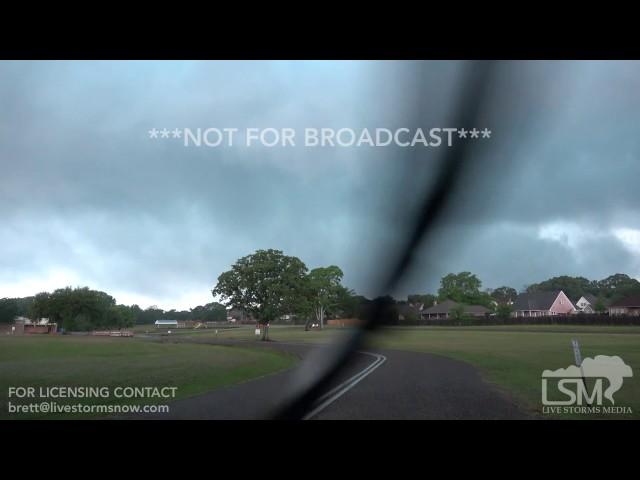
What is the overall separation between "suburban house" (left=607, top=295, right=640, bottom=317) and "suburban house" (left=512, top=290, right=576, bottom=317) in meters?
0.27

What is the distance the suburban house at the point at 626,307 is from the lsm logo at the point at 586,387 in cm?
48

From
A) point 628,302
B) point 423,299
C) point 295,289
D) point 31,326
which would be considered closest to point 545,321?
point 628,302

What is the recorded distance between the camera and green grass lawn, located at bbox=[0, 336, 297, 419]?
2.96m

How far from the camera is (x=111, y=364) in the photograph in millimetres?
3162

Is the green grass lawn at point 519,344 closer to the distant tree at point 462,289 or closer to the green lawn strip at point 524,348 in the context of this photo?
the green lawn strip at point 524,348

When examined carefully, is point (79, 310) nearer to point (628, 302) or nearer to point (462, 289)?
point (462, 289)

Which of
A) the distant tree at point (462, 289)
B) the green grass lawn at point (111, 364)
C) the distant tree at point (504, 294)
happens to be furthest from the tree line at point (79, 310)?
the distant tree at point (504, 294)

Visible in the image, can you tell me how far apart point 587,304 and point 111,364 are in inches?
145

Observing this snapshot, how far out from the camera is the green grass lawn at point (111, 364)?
2.96 metres

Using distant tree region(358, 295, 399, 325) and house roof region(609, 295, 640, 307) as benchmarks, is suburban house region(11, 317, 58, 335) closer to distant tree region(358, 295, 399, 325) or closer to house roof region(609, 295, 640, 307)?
distant tree region(358, 295, 399, 325)
